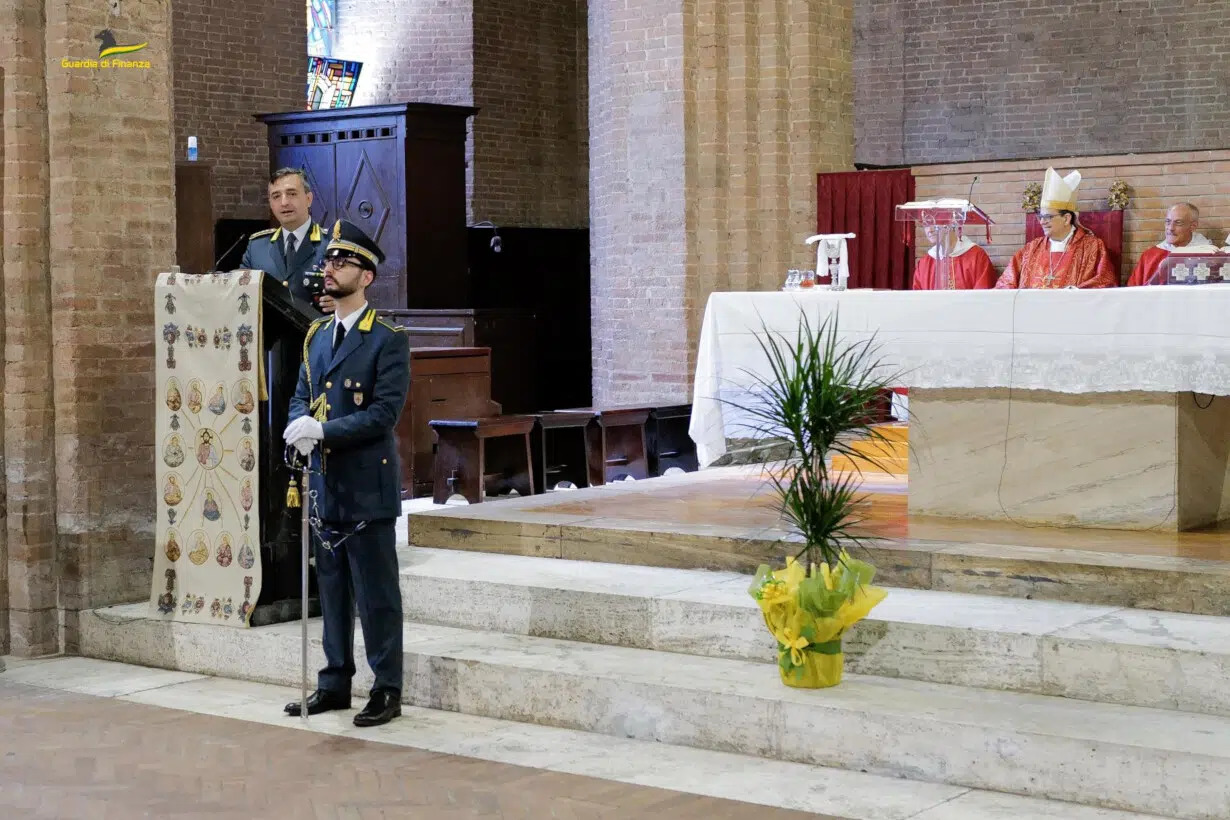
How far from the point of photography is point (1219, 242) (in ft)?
34.7

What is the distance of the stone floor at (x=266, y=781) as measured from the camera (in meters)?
4.79

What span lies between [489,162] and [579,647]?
40.2ft

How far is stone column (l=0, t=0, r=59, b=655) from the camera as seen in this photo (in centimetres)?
726

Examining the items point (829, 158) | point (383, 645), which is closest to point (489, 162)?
point (829, 158)

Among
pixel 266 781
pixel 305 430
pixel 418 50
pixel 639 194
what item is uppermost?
pixel 418 50

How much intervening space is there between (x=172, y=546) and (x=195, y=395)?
0.70 metres

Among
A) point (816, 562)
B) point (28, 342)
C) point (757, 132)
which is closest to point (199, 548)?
point (28, 342)

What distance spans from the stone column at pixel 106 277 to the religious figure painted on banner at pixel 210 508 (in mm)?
764

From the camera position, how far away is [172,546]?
7105 millimetres

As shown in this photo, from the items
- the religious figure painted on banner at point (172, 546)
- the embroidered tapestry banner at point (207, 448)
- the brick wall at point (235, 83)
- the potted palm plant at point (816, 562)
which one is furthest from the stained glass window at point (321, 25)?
the potted palm plant at point (816, 562)

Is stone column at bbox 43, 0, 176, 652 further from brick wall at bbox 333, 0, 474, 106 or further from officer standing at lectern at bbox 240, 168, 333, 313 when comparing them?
→ brick wall at bbox 333, 0, 474, 106

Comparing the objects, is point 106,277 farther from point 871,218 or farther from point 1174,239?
point 1174,239

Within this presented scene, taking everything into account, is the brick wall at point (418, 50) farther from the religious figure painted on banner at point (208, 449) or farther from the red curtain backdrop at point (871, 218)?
the religious figure painted on banner at point (208, 449)

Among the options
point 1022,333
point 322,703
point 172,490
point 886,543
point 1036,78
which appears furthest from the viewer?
point 1036,78
